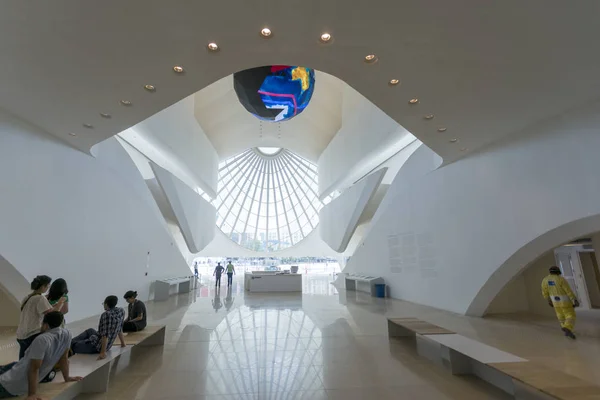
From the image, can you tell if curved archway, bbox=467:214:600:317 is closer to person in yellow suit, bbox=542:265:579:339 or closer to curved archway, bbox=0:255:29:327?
person in yellow suit, bbox=542:265:579:339

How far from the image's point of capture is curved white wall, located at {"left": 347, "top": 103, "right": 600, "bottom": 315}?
5.32 metres

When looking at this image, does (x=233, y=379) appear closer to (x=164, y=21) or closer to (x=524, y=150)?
(x=164, y=21)

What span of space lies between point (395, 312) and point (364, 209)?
23.2ft

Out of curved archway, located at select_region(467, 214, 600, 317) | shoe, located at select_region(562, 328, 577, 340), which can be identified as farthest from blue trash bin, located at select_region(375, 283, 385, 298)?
shoe, located at select_region(562, 328, 577, 340)

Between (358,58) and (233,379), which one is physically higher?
(358,58)

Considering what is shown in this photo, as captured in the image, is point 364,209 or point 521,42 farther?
point 364,209

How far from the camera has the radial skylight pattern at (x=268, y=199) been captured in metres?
35.8

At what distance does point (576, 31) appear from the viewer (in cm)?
351

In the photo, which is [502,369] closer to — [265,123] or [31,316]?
[31,316]

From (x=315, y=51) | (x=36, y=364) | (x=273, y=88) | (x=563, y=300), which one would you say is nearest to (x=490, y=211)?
(x=563, y=300)

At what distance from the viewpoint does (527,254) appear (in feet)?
20.9

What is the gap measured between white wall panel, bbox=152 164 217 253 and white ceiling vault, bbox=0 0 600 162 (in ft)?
24.9

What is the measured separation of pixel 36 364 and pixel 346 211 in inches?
599

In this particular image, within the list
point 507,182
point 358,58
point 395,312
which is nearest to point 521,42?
point 358,58
